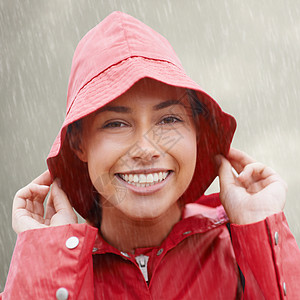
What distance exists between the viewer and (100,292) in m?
1.88

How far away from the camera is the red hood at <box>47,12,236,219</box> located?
1.74 m

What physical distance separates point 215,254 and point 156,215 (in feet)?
1.21

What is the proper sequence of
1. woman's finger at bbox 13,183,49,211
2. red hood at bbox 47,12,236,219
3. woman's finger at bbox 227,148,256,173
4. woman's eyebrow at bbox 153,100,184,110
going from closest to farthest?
red hood at bbox 47,12,236,219 → woman's eyebrow at bbox 153,100,184,110 → woman's finger at bbox 13,183,49,211 → woman's finger at bbox 227,148,256,173

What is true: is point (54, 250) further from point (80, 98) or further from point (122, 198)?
point (80, 98)

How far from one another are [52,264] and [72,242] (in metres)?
0.11

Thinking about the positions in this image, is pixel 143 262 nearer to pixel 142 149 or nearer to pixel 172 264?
pixel 172 264

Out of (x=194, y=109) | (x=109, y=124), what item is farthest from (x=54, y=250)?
(x=194, y=109)

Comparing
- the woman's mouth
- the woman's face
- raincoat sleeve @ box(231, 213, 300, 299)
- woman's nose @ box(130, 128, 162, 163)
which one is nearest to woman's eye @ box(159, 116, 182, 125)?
the woman's face

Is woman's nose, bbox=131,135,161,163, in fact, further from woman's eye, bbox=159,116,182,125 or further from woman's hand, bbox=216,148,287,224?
woman's hand, bbox=216,148,287,224

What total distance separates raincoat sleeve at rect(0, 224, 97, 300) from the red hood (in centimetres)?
36

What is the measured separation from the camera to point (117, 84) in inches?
67.7

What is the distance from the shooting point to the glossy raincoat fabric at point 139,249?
5.52 feet

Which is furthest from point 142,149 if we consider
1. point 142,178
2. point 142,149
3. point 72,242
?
point 72,242

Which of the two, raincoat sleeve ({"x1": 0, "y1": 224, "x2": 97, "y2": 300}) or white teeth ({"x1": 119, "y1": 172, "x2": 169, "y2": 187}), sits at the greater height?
white teeth ({"x1": 119, "y1": 172, "x2": 169, "y2": 187})
